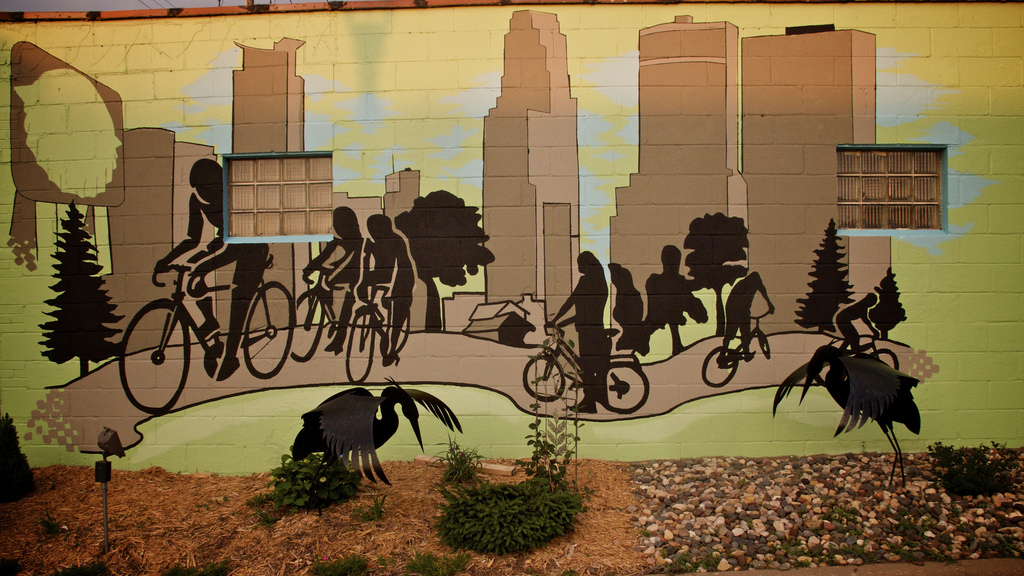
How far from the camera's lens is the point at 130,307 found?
186 inches

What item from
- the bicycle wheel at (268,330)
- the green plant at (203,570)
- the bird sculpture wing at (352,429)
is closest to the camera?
the bird sculpture wing at (352,429)

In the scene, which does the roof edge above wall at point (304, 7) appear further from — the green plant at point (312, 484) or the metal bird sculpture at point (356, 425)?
the green plant at point (312, 484)

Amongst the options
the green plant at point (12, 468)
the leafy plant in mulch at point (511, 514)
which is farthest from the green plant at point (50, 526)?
the leafy plant in mulch at point (511, 514)

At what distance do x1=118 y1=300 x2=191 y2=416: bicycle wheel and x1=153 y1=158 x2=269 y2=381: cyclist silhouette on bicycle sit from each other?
0.74 feet

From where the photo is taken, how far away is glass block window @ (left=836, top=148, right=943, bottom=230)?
4.69 meters

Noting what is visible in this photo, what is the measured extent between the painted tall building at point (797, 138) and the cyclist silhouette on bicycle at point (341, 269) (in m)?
3.55

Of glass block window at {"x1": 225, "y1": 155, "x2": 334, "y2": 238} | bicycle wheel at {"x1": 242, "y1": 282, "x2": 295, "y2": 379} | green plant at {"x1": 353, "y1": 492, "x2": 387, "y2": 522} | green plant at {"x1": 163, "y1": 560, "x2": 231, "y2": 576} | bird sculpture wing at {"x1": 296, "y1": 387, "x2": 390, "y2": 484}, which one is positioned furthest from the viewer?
Result: glass block window at {"x1": 225, "y1": 155, "x2": 334, "y2": 238}

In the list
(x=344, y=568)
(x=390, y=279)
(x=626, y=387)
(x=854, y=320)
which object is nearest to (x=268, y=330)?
(x=390, y=279)

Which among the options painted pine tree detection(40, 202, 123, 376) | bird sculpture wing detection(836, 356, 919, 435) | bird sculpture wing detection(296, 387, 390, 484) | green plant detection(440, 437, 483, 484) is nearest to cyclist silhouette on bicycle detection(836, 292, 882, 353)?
bird sculpture wing detection(836, 356, 919, 435)

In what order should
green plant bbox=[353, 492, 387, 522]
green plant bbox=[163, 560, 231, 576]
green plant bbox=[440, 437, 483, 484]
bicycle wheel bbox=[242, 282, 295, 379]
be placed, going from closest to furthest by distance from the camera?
green plant bbox=[163, 560, 231, 576], green plant bbox=[353, 492, 387, 522], green plant bbox=[440, 437, 483, 484], bicycle wheel bbox=[242, 282, 295, 379]

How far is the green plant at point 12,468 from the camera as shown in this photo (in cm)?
416

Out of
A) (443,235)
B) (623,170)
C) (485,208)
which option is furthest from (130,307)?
(623,170)

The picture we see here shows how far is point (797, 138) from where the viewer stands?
465 centimetres

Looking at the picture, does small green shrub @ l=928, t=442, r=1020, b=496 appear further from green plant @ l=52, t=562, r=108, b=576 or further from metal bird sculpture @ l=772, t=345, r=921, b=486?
green plant @ l=52, t=562, r=108, b=576
